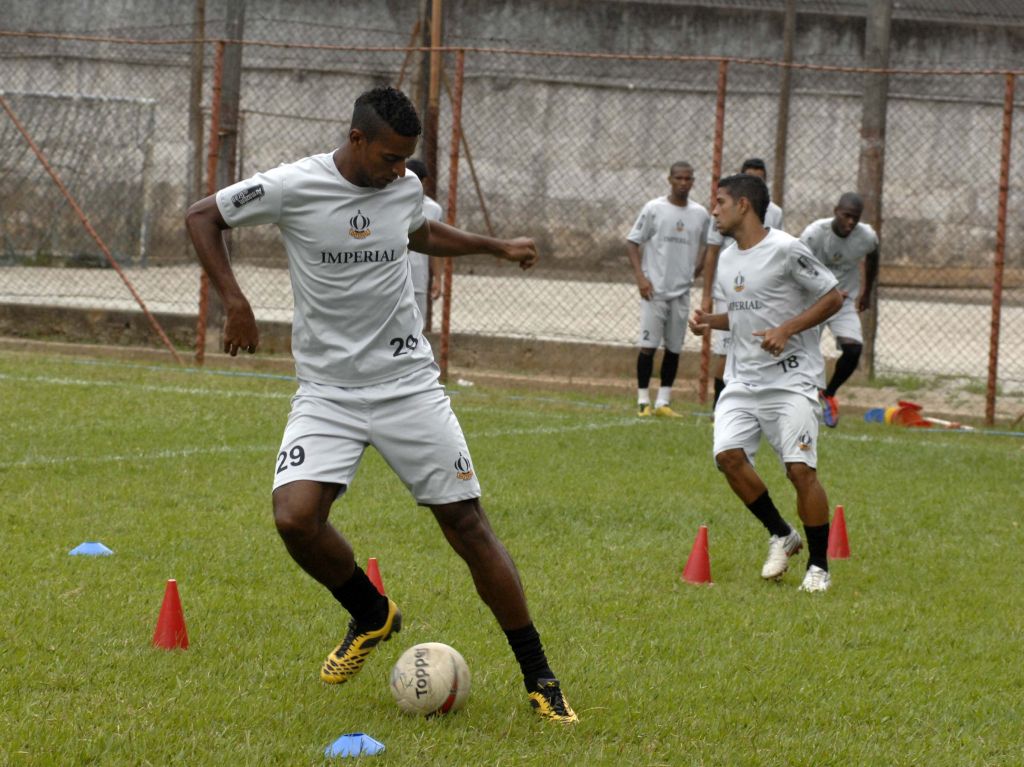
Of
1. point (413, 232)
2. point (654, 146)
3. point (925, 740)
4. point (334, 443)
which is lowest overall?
point (925, 740)

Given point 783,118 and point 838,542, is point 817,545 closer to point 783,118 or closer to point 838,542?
point 838,542

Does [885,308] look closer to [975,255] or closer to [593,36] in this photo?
[975,255]

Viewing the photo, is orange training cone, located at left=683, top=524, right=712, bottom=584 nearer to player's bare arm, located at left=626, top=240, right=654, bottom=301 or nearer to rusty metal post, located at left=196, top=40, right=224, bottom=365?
player's bare arm, located at left=626, top=240, right=654, bottom=301

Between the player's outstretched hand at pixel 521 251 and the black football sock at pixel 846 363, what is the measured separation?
300 inches

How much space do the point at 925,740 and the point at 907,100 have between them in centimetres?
2237

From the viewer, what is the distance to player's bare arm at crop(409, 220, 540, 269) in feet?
18.0

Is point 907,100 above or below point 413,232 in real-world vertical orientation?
above

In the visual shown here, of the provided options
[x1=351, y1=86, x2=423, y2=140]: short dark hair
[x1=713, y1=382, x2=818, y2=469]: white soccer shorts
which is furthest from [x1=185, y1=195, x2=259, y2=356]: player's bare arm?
[x1=713, y1=382, x2=818, y2=469]: white soccer shorts

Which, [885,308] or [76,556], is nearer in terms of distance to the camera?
[76,556]

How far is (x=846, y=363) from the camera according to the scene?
42.2 feet

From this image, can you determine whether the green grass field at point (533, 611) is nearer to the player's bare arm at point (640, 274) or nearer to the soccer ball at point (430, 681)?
the soccer ball at point (430, 681)

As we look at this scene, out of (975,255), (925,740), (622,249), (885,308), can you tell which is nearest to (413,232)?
(925,740)

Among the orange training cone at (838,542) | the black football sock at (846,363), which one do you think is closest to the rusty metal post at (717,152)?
the black football sock at (846,363)

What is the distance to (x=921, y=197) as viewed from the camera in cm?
2538
